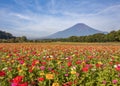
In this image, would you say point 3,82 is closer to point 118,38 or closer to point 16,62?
point 16,62

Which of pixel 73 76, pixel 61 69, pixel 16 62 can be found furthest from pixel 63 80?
pixel 16 62

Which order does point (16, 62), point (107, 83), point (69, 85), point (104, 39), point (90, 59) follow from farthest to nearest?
point (104, 39), point (90, 59), point (16, 62), point (107, 83), point (69, 85)

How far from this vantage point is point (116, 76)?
5.38 meters

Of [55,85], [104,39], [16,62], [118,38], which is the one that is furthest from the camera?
[104,39]

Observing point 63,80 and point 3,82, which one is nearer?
point 3,82

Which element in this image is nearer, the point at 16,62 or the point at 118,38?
the point at 16,62

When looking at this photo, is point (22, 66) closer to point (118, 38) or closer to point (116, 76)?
point (116, 76)

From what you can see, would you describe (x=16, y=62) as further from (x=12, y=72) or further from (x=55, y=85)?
(x=55, y=85)

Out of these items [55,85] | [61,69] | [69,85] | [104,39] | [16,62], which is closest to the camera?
[55,85]

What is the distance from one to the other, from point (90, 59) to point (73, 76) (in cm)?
357

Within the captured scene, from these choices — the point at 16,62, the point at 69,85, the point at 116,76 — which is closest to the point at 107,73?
the point at 116,76

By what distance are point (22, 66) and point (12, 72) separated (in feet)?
0.95

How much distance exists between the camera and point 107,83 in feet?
16.7

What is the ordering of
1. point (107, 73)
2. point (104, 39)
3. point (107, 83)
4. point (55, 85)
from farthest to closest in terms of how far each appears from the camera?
point (104, 39), point (107, 73), point (107, 83), point (55, 85)
